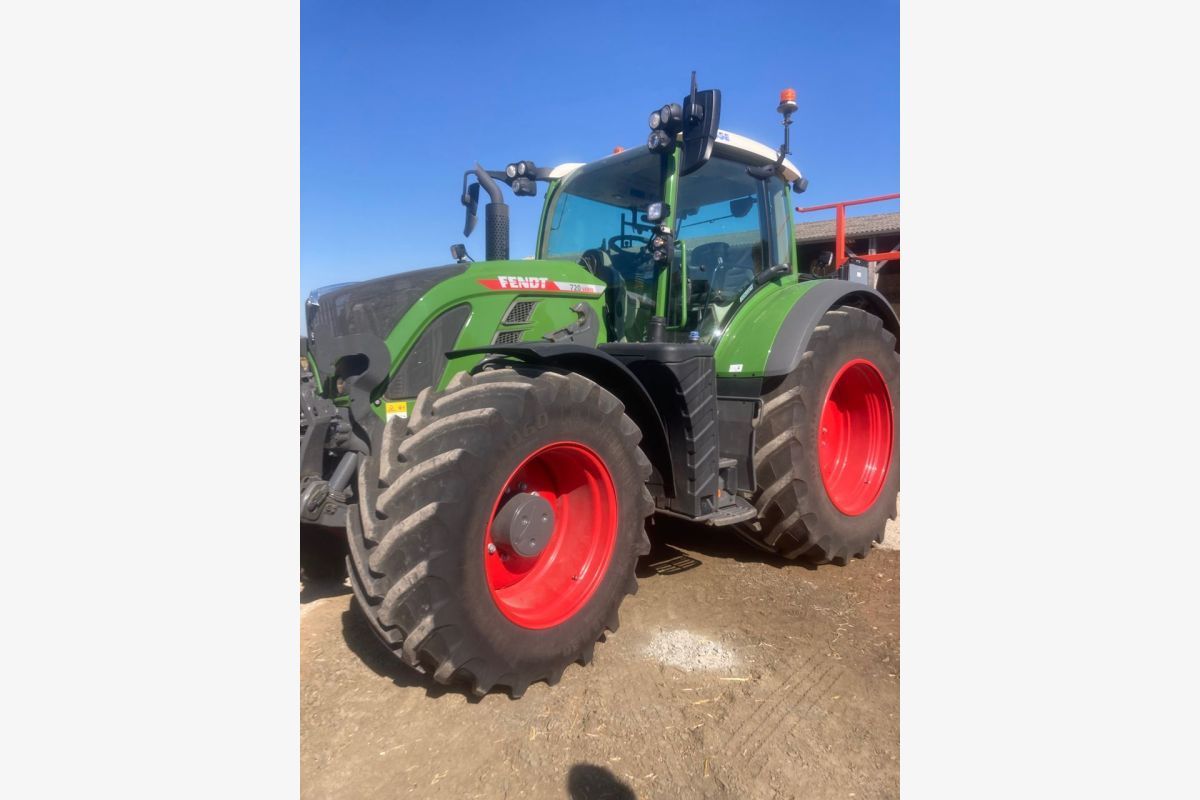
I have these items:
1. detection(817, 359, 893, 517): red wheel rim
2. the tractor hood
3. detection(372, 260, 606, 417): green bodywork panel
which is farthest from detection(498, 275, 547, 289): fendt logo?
detection(817, 359, 893, 517): red wheel rim

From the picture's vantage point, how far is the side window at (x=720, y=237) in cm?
387

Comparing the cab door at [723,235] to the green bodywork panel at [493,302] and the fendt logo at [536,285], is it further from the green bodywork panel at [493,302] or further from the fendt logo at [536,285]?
the green bodywork panel at [493,302]

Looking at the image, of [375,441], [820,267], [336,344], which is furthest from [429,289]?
[820,267]

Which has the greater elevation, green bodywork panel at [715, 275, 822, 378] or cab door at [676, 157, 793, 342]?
cab door at [676, 157, 793, 342]

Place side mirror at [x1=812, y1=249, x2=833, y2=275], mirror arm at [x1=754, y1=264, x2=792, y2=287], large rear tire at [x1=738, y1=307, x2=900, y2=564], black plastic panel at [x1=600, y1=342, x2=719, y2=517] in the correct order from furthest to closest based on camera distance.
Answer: side mirror at [x1=812, y1=249, x2=833, y2=275]
mirror arm at [x1=754, y1=264, x2=792, y2=287]
large rear tire at [x1=738, y1=307, x2=900, y2=564]
black plastic panel at [x1=600, y1=342, x2=719, y2=517]

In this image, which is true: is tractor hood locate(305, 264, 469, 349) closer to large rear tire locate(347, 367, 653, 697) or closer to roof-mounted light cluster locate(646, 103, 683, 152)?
large rear tire locate(347, 367, 653, 697)

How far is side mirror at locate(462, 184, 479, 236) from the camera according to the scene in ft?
12.6

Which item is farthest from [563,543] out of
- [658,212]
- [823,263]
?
[823,263]

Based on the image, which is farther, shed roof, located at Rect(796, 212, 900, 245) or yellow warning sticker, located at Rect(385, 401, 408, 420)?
shed roof, located at Rect(796, 212, 900, 245)

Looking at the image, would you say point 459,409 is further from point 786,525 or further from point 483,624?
point 786,525

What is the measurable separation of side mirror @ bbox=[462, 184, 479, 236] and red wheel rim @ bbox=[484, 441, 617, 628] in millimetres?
1746

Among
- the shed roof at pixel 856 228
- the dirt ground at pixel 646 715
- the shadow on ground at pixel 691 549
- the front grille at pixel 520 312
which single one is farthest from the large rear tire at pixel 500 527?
the shed roof at pixel 856 228

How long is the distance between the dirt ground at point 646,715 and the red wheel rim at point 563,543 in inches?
11.4

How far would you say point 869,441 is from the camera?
434 cm
